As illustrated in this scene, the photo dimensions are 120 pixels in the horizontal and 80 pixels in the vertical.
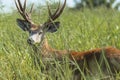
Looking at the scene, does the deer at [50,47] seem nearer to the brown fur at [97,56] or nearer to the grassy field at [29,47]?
the brown fur at [97,56]

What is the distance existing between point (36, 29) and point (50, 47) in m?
0.30

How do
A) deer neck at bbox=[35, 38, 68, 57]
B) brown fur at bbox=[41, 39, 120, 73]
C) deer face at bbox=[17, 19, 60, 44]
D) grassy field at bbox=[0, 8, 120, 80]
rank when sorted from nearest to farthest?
grassy field at bbox=[0, 8, 120, 80]
brown fur at bbox=[41, 39, 120, 73]
deer face at bbox=[17, 19, 60, 44]
deer neck at bbox=[35, 38, 68, 57]

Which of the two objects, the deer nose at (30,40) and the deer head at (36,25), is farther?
the deer head at (36,25)

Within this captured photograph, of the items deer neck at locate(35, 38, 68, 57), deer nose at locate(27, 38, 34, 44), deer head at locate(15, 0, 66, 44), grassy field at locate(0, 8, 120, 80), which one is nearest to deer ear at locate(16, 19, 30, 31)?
deer head at locate(15, 0, 66, 44)

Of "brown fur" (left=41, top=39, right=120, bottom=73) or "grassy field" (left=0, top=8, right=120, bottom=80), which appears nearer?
"grassy field" (left=0, top=8, right=120, bottom=80)

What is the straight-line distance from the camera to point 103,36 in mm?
6582

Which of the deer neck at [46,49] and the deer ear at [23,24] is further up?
the deer ear at [23,24]

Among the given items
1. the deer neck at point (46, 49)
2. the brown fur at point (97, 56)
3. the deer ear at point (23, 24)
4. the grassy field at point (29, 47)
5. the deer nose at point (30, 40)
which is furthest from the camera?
the deer ear at point (23, 24)

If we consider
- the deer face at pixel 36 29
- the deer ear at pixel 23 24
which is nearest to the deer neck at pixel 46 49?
the deer face at pixel 36 29

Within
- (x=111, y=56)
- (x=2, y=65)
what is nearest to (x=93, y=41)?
(x=111, y=56)

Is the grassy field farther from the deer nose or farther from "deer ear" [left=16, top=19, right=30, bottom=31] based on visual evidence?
"deer ear" [left=16, top=19, right=30, bottom=31]

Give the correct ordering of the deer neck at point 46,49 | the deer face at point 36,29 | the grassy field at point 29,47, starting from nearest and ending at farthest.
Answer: the grassy field at point 29,47, the deer face at point 36,29, the deer neck at point 46,49

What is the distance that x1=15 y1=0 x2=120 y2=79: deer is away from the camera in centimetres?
509

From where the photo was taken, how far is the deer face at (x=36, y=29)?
5691mm
